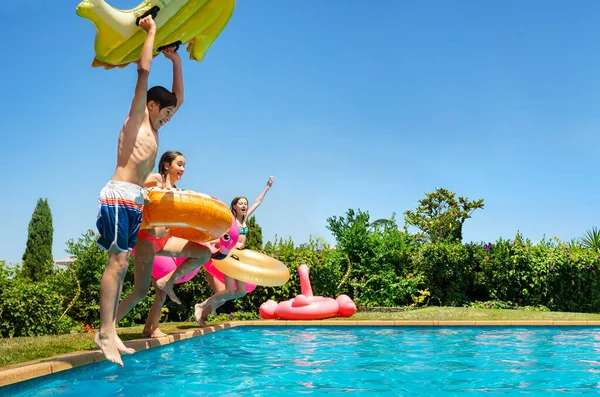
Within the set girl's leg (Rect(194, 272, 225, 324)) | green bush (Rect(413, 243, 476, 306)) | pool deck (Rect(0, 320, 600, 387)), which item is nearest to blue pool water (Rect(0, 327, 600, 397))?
pool deck (Rect(0, 320, 600, 387))

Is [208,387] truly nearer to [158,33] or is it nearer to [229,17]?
[158,33]

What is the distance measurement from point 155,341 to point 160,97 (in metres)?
3.16

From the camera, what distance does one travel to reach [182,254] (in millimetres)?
6375

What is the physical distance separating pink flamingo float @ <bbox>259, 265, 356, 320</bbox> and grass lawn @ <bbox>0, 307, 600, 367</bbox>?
35cm

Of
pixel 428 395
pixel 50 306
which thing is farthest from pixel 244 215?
pixel 428 395

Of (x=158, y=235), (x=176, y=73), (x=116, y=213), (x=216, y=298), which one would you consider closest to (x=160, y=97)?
(x=176, y=73)

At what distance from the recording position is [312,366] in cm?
563

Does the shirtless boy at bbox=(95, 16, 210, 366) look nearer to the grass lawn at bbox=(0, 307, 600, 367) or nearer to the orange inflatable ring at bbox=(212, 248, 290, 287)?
the grass lawn at bbox=(0, 307, 600, 367)

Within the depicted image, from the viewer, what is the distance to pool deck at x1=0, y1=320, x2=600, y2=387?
4.15m

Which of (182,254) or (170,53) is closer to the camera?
(170,53)

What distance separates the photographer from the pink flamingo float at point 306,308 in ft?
36.4

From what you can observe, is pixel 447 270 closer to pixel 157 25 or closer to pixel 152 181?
pixel 152 181

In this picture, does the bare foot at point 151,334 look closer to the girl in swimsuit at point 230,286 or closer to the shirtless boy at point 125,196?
the girl in swimsuit at point 230,286

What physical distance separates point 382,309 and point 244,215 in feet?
18.6
